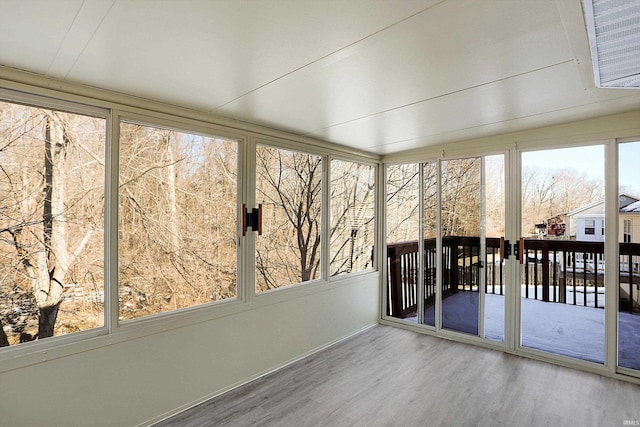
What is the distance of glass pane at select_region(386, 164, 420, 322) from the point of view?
411cm

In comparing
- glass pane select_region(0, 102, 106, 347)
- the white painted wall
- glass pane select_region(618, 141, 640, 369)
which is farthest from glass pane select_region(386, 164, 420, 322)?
glass pane select_region(0, 102, 106, 347)

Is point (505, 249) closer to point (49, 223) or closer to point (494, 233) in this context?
point (494, 233)

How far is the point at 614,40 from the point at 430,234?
276 centimetres

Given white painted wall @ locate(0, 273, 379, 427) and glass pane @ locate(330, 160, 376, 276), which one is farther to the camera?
glass pane @ locate(330, 160, 376, 276)

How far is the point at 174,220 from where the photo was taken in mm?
2410

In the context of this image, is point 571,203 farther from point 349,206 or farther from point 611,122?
point 349,206

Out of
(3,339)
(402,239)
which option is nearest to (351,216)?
(402,239)

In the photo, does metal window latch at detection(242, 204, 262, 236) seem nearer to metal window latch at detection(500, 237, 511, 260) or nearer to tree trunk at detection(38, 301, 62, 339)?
tree trunk at detection(38, 301, 62, 339)

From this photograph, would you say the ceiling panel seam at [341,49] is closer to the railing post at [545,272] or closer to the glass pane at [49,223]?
the glass pane at [49,223]

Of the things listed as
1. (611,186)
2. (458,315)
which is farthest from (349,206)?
(611,186)

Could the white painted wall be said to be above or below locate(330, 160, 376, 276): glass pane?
below

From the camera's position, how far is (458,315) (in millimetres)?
3736

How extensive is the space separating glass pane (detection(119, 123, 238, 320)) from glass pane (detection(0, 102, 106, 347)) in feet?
0.54

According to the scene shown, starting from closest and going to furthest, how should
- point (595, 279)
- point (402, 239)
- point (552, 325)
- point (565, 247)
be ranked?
point (595, 279)
point (565, 247)
point (552, 325)
point (402, 239)
